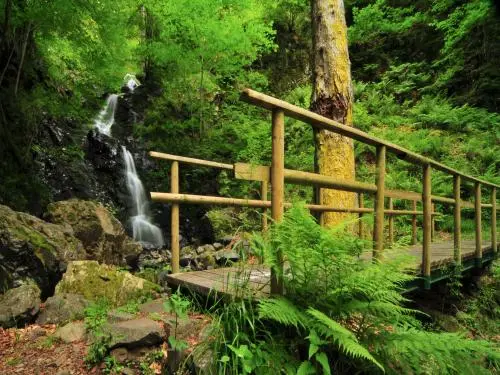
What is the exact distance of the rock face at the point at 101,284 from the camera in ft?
16.5

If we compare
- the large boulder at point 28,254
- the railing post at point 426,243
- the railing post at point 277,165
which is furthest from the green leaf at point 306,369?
the large boulder at point 28,254

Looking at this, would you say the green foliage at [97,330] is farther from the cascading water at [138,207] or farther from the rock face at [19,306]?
the cascading water at [138,207]

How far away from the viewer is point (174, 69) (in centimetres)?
1396

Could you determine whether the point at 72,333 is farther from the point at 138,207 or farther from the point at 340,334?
the point at 138,207

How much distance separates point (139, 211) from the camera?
12516 millimetres

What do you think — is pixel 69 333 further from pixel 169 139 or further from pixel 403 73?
pixel 403 73

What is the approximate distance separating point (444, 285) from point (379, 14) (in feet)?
44.3

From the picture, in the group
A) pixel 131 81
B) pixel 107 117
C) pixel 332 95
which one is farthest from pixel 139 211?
pixel 131 81

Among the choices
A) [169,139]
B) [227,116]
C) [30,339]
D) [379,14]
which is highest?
[379,14]

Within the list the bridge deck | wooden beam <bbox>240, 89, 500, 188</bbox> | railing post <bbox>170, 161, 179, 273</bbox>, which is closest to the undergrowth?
the bridge deck

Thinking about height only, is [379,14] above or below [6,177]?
above

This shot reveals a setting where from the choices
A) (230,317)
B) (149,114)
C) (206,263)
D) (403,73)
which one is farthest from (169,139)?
(230,317)

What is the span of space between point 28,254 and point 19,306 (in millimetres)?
1345

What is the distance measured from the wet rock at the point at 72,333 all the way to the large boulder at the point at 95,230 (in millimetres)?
3898
